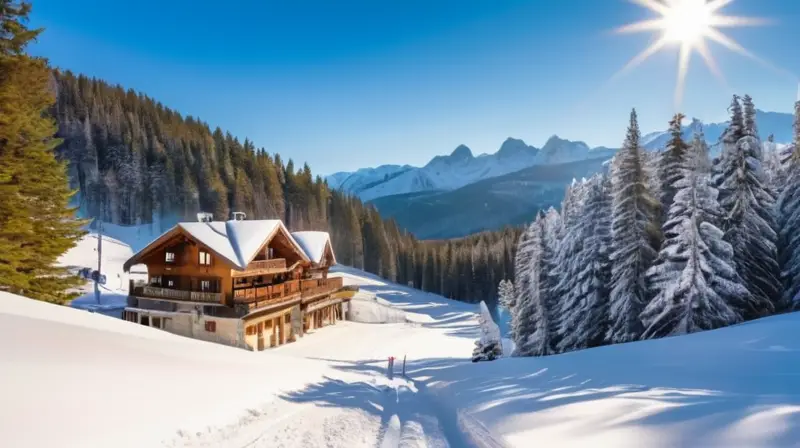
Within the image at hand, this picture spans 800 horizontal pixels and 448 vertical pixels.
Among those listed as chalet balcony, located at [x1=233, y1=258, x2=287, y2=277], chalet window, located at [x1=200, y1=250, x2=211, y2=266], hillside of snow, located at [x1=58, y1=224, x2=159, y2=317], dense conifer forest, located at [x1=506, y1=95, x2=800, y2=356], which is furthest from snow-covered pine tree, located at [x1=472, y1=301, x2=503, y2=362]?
hillside of snow, located at [x1=58, y1=224, x2=159, y2=317]

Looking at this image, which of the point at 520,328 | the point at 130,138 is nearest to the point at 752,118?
the point at 520,328

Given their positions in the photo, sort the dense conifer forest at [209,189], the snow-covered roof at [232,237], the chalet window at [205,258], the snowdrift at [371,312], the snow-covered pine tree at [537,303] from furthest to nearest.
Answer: the dense conifer forest at [209,189] → the snowdrift at [371,312] → the chalet window at [205,258] → the snow-covered pine tree at [537,303] → the snow-covered roof at [232,237]

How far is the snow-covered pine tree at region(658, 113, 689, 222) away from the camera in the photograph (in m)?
23.7

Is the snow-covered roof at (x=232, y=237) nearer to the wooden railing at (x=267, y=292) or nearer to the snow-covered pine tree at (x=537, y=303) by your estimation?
the wooden railing at (x=267, y=292)

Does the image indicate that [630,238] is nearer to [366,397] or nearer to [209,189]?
[366,397]

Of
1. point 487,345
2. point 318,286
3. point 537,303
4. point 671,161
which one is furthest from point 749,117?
point 318,286

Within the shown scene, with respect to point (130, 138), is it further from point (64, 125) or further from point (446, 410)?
point (446, 410)

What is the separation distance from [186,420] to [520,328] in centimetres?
2848

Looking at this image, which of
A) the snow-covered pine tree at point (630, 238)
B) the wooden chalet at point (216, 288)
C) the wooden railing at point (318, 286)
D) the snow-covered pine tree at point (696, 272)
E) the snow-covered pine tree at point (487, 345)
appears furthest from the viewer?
the wooden railing at point (318, 286)

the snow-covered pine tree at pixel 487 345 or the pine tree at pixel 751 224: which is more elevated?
the pine tree at pixel 751 224

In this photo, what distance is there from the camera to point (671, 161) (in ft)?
79.5

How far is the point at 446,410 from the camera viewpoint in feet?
40.9

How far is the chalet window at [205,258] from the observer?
29.4 metres

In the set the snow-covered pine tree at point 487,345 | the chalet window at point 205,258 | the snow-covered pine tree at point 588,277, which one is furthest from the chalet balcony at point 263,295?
the snow-covered pine tree at point 588,277
